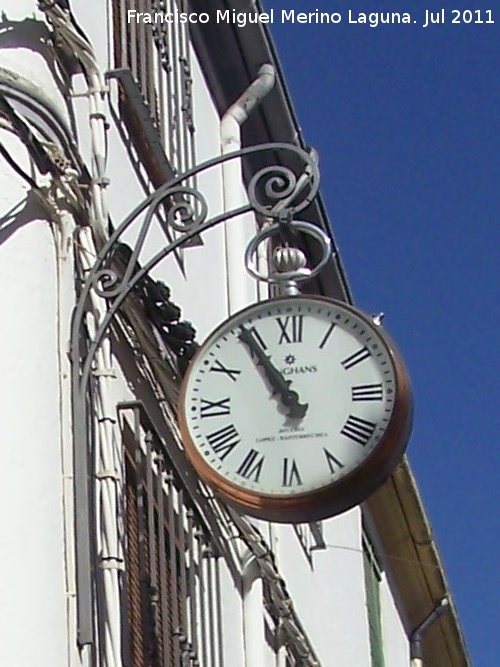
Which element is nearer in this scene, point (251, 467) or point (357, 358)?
point (251, 467)

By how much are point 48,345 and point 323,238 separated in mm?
1034

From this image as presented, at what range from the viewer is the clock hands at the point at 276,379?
7.04 meters

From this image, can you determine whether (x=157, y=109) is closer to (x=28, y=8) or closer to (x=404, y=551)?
(x=28, y=8)

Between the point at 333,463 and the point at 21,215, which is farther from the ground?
the point at 21,215

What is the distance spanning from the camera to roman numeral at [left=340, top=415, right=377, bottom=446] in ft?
22.8

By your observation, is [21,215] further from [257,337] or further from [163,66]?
[163,66]

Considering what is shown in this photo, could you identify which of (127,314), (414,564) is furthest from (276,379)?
(414,564)

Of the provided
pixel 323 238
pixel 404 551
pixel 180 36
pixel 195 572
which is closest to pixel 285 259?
pixel 323 238

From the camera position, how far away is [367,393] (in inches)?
277

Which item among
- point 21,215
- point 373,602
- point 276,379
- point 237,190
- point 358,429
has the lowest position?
point 358,429

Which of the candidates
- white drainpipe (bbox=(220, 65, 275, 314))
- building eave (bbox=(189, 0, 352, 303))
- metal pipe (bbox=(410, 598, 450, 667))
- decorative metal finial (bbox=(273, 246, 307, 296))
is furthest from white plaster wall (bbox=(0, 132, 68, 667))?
metal pipe (bbox=(410, 598, 450, 667))

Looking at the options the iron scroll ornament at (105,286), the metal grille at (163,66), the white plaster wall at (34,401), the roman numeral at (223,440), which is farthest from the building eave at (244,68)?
the roman numeral at (223,440)

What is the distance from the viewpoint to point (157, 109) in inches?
382

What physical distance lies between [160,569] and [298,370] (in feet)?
4.48
